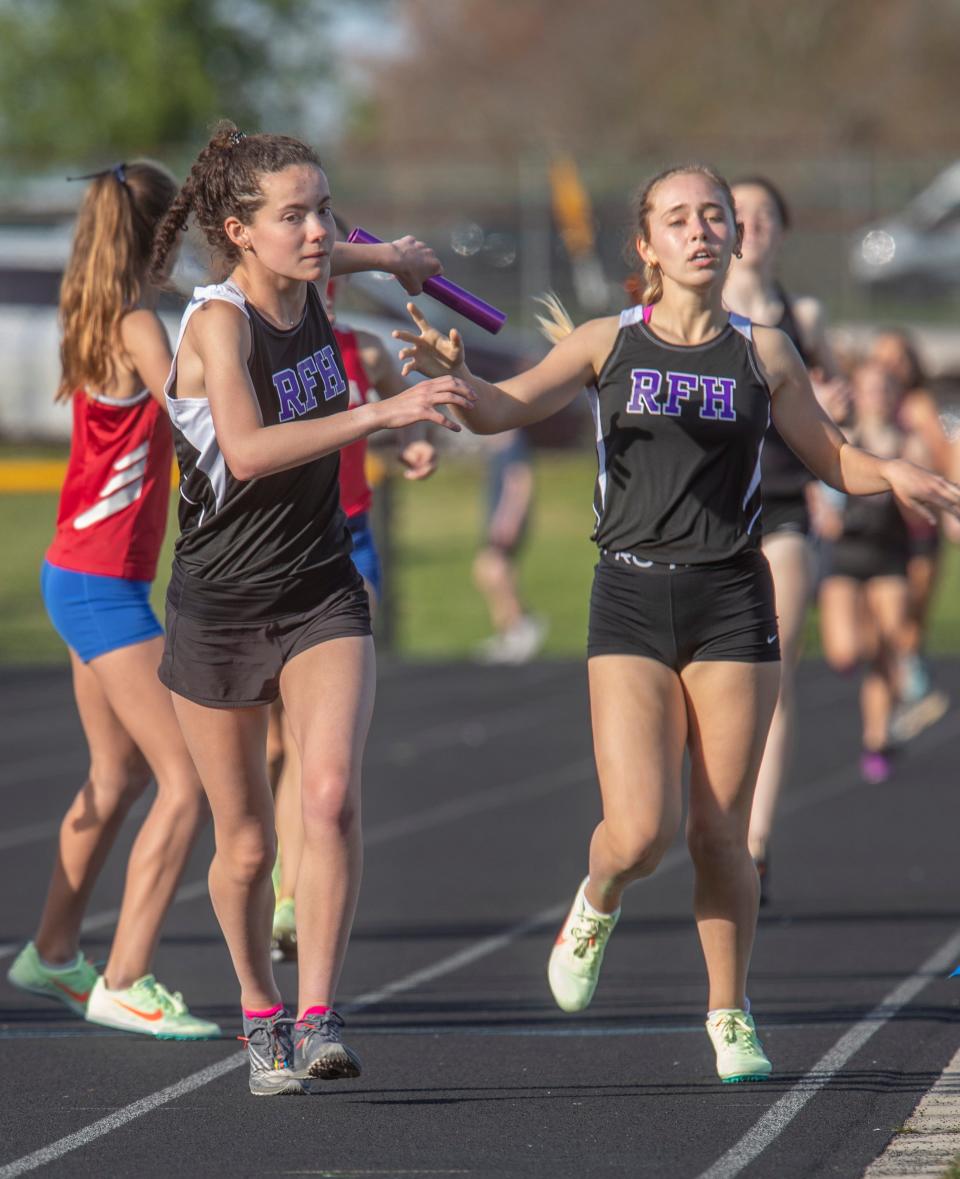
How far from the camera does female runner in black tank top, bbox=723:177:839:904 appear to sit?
6949mm

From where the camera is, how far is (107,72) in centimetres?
3256

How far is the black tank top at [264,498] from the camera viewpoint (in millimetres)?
4652

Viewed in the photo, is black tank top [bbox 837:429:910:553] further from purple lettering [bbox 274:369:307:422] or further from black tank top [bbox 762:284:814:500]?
purple lettering [bbox 274:369:307:422]

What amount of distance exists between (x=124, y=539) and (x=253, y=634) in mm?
977


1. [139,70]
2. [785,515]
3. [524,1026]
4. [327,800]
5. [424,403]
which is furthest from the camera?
[139,70]

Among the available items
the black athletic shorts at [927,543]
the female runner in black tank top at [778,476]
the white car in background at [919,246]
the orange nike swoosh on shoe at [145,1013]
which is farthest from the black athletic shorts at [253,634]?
the white car in background at [919,246]

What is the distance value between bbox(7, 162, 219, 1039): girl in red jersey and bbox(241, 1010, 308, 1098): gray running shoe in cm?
80

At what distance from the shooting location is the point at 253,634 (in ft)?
15.5

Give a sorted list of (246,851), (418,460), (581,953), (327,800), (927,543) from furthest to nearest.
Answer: (927,543) → (418,460) → (581,953) → (246,851) → (327,800)

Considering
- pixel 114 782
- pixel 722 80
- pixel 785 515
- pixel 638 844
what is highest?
pixel 722 80

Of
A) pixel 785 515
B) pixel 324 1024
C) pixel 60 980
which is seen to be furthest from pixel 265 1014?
pixel 785 515

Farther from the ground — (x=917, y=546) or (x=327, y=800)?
(x=917, y=546)

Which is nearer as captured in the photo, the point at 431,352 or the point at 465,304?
the point at 431,352

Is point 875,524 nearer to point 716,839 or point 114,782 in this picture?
point 114,782
